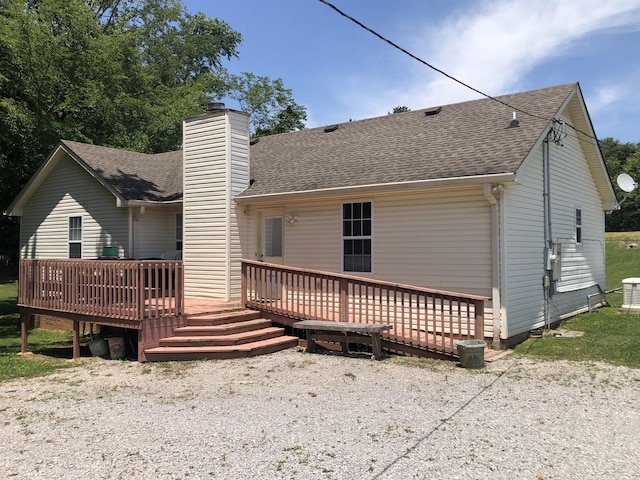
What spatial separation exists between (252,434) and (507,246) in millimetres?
6018

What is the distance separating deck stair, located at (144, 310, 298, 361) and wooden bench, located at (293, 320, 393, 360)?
621mm

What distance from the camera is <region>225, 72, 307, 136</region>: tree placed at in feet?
130

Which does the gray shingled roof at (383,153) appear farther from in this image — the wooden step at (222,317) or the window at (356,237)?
the wooden step at (222,317)

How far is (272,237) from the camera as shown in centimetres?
1210

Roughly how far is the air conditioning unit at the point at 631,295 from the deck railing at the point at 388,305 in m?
6.18

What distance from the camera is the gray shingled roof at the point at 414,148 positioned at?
378 inches

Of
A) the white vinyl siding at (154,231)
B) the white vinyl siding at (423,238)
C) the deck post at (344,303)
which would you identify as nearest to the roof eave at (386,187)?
the white vinyl siding at (423,238)

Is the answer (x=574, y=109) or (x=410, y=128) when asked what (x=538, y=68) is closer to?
(x=574, y=109)

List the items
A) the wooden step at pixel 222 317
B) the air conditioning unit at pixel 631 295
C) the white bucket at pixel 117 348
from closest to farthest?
the wooden step at pixel 222 317 < the white bucket at pixel 117 348 < the air conditioning unit at pixel 631 295

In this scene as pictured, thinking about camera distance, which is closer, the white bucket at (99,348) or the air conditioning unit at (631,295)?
the white bucket at (99,348)

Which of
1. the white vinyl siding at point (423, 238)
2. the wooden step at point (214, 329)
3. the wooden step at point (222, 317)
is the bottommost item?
the wooden step at point (214, 329)

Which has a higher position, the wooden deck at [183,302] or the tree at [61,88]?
the tree at [61,88]

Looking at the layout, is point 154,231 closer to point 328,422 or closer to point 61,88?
point 61,88

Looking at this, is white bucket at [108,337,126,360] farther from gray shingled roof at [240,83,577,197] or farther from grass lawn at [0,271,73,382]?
gray shingled roof at [240,83,577,197]
